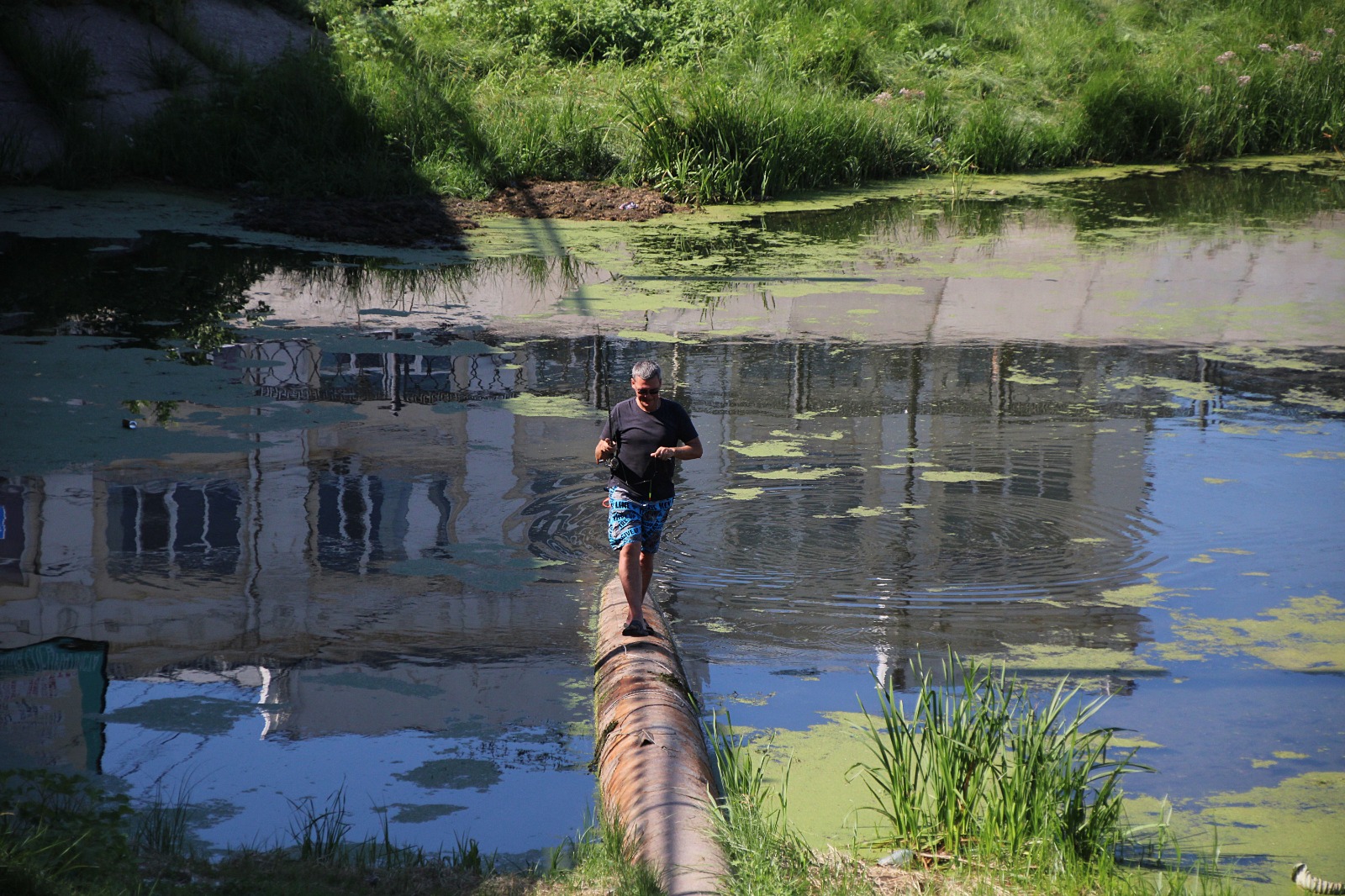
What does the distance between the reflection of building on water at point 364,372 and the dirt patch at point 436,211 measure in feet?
15.0

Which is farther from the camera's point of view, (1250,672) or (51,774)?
(1250,672)

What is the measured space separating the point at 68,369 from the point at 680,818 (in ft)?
24.7

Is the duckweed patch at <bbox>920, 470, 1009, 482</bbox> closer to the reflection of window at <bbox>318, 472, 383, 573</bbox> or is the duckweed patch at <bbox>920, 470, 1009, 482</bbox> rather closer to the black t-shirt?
the black t-shirt

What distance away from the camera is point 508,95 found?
19734 mm

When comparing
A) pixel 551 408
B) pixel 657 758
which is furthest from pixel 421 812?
pixel 551 408

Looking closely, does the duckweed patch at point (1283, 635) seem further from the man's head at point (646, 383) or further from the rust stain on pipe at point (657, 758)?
the man's head at point (646, 383)

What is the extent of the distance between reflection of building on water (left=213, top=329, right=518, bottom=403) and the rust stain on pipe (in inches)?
177

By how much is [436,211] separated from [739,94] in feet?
16.3

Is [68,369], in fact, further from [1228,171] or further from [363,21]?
[1228,171]

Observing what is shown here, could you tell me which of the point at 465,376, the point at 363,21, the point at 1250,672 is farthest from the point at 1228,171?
the point at 1250,672

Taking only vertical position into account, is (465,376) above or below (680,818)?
above

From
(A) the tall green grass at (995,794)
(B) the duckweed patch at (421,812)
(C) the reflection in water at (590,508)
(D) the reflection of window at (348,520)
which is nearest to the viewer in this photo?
(A) the tall green grass at (995,794)

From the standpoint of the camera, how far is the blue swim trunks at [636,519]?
19.9 ft

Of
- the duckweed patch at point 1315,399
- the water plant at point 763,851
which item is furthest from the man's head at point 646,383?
the duckweed patch at point 1315,399
